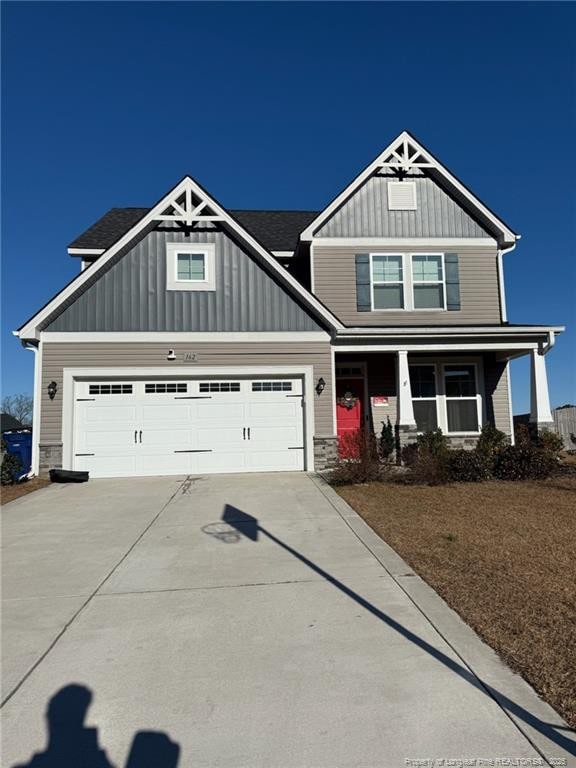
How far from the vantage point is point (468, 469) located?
33.3 feet

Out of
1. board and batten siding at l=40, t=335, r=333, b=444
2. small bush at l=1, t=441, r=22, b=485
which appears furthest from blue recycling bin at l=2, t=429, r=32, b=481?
board and batten siding at l=40, t=335, r=333, b=444

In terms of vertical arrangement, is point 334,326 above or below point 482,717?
above

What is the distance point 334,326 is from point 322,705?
10.1m

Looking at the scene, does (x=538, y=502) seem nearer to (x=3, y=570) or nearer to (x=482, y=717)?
(x=482, y=717)

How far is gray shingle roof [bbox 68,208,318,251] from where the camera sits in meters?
15.1

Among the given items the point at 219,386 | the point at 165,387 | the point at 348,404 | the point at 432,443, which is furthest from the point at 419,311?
the point at 165,387

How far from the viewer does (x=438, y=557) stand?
17.2ft

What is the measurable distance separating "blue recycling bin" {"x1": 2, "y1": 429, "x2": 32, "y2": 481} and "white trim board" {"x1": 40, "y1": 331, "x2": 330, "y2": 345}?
7.54ft

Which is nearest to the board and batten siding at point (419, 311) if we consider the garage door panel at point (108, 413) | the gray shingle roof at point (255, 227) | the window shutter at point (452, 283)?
the window shutter at point (452, 283)

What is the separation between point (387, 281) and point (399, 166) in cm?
329

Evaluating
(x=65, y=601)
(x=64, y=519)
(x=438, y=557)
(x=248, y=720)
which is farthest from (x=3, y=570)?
(x=438, y=557)

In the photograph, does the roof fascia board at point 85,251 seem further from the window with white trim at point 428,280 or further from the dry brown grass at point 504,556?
the dry brown grass at point 504,556

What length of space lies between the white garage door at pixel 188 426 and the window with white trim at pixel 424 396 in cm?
361

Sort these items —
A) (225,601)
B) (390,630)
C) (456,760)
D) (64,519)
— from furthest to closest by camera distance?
(64,519) < (225,601) < (390,630) < (456,760)
